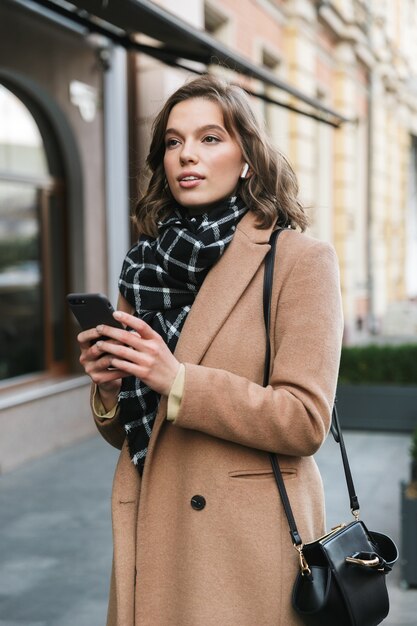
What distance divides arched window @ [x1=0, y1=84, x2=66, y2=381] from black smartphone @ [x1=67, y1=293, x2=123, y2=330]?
5.57 meters

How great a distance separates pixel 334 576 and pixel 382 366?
6916 millimetres

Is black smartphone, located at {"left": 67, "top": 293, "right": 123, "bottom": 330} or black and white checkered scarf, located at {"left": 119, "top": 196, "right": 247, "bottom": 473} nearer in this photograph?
black smartphone, located at {"left": 67, "top": 293, "right": 123, "bottom": 330}

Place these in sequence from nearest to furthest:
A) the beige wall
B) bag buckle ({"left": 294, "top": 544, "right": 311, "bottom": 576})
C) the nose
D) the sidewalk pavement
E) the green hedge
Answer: bag buckle ({"left": 294, "top": 544, "right": 311, "bottom": 576}) → the nose → the sidewalk pavement → the green hedge → the beige wall

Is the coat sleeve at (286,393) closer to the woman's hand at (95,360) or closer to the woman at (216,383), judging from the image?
the woman at (216,383)

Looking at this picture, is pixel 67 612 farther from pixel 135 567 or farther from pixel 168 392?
pixel 168 392

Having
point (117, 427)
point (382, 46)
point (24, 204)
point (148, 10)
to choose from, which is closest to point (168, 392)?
point (117, 427)

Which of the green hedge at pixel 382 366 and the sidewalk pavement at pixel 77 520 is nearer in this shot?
the sidewalk pavement at pixel 77 520

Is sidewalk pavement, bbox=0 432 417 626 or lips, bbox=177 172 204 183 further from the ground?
lips, bbox=177 172 204 183

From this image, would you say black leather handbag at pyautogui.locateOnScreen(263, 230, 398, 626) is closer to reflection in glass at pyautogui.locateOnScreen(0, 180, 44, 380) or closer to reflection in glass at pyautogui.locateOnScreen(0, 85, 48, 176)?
reflection in glass at pyautogui.locateOnScreen(0, 180, 44, 380)

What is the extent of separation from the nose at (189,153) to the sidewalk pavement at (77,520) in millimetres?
2641

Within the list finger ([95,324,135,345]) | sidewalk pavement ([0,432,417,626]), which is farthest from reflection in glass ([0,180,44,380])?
finger ([95,324,135,345])

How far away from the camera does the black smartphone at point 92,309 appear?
1.73m

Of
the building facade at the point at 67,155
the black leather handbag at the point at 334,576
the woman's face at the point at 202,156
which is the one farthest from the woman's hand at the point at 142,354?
the building facade at the point at 67,155

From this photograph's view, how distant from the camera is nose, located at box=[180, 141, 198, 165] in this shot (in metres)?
1.89
